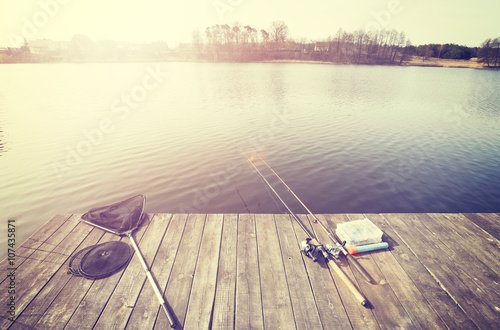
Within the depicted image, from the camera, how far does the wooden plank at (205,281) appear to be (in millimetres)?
3410

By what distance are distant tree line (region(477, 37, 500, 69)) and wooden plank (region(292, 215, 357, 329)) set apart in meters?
107

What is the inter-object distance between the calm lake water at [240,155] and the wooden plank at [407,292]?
437cm

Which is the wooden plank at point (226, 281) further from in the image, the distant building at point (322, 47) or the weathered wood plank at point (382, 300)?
the distant building at point (322, 47)

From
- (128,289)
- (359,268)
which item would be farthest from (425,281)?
(128,289)

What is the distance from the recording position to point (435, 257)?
4531mm

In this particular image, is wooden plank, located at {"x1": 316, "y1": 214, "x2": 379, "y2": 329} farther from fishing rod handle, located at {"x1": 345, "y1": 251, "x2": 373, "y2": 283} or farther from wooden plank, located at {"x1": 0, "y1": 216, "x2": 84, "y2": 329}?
wooden plank, located at {"x1": 0, "y1": 216, "x2": 84, "y2": 329}

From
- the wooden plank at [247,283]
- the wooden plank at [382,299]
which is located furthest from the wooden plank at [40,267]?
the wooden plank at [382,299]

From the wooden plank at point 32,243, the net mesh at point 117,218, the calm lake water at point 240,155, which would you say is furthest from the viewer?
Result: the calm lake water at point 240,155

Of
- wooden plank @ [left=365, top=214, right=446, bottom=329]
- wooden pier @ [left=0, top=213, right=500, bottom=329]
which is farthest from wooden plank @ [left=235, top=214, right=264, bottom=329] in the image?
wooden plank @ [left=365, top=214, right=446, bottom=329]

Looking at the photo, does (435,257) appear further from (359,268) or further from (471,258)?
(359,268)

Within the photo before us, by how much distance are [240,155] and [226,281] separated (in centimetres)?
919

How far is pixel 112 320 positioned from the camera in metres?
3.39

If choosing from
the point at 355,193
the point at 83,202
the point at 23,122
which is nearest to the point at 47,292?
the point at 83,202

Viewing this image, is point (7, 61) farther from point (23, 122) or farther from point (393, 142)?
point (393, 142)
